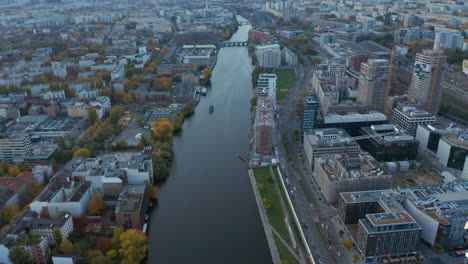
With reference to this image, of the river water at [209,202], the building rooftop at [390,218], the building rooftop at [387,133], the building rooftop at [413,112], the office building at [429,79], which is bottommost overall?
the river water at [209,202]

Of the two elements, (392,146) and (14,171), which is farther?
(392,146)

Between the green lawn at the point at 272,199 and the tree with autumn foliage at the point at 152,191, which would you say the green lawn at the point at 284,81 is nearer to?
the green lawn at the point at 272,199

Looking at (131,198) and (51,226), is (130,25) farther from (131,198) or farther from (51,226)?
(51,226)

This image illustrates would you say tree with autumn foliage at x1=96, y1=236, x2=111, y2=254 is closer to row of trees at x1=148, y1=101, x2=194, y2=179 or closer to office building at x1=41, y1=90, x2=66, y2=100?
row of trees at x1=148, y1=101, x2=194, y2=179

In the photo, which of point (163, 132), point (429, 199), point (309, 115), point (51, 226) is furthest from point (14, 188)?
point (429, 199)

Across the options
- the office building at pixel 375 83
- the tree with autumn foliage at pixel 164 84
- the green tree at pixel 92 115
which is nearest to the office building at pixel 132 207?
the green tree at pixel 92 115

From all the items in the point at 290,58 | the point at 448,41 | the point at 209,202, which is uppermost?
the point at 448,41
